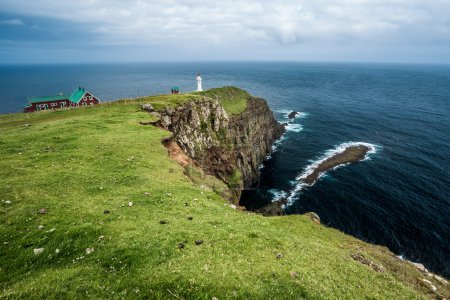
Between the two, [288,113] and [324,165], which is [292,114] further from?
[324,165]

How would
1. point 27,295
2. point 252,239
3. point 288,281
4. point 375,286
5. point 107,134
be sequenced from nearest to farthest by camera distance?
point 27,295 < point 288,281 < point 375,286 < point 252,239 < point 107,134

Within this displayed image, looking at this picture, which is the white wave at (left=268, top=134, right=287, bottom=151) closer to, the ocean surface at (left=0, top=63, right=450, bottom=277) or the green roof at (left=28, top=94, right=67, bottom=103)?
the ocean surface at (left=0, top=63, right=450, bottom=277)

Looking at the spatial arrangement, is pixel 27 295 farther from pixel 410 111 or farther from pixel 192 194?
pixel 410 111

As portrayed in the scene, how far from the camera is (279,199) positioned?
208ft

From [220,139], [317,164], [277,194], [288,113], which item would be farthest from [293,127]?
[220,139]

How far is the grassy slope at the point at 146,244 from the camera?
1200cm

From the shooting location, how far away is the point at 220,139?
214ft

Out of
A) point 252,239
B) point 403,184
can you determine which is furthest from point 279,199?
point 252,239

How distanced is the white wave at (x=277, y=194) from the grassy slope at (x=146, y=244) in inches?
1538

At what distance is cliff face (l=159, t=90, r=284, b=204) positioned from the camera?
170 feet

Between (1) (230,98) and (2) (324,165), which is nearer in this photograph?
(2) (324,165)

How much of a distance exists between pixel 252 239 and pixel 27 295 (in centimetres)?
1200

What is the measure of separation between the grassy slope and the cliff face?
19.9 meters

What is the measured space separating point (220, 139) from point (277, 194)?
2106 centimetres
